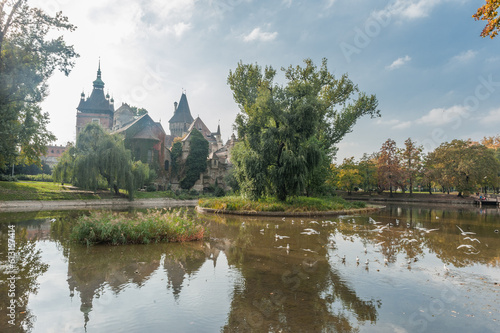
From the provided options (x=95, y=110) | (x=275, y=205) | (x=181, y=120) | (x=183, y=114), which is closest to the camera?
(x=275, y=205)

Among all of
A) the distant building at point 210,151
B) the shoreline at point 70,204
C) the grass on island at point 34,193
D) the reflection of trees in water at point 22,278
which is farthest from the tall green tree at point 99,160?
the reflection of trees in water at point 22,278

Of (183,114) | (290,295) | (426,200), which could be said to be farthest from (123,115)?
(290,295)

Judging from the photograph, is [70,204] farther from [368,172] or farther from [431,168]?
[431,168]

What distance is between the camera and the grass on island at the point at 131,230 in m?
9.60

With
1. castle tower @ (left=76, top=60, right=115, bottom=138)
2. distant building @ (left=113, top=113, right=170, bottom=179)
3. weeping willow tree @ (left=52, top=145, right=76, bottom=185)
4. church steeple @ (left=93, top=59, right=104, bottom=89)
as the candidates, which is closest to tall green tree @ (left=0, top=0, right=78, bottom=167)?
weeping willow tree @ (left=52, top=145, right=76, bottom=185)

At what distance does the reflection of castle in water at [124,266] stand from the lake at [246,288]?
0.03 metres

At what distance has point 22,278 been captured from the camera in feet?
20.2

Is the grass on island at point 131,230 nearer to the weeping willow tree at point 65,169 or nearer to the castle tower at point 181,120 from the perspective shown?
the weeping willow tree at point 65,169

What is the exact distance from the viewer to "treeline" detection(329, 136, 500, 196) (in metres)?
45.3

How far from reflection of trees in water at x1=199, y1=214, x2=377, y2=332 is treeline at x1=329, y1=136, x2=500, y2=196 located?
115ft

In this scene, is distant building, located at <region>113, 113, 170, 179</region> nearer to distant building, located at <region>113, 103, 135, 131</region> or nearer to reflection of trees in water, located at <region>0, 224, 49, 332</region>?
distant building, located at <region>113, 103, 135, 131</region>

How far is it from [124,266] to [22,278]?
195 centimetres

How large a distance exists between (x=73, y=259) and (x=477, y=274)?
9934 millimetres

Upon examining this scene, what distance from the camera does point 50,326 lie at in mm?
4145
